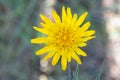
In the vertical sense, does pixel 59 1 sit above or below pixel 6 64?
above

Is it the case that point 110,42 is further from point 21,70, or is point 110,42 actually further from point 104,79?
point 21,70

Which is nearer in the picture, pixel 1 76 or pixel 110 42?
pixel 1 76

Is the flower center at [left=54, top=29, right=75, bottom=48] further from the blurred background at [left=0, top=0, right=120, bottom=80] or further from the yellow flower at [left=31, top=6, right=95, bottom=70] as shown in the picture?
the blurred background at [left=0, top=0, right=120, bottom=80]

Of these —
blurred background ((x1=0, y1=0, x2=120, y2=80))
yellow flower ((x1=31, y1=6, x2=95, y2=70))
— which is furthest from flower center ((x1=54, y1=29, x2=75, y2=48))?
blurred background ((x1=0, y1=0, x2=120, y2=80))

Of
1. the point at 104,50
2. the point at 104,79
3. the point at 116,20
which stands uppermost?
the point at 116,20

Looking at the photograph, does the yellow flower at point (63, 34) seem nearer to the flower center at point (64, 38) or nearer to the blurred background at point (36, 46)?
the flower center at point (64, 38)

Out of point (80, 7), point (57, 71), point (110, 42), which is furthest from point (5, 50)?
point (110, 42)

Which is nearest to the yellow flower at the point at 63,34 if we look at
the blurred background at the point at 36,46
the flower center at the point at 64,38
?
the flower center at the point at 64,38
